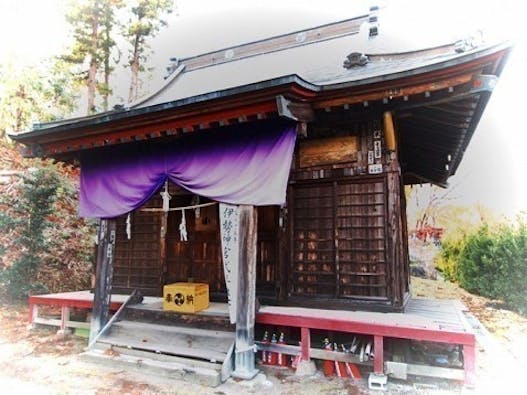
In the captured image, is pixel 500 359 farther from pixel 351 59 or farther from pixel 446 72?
pixel 351 59

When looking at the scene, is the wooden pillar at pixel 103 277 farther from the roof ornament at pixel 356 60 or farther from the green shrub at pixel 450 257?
the green shrub at pixel 450 257

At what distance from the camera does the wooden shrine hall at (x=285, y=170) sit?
410 centimetres

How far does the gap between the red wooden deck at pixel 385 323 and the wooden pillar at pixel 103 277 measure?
0.65m

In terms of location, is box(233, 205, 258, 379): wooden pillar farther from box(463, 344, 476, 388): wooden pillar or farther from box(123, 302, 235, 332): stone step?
box(463, 344, 476, 388): wooden pillar

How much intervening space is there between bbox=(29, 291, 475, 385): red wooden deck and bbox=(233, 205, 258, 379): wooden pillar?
0.58 metres

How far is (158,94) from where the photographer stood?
28.3ft

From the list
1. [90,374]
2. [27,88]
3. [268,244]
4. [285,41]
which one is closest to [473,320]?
[268,244]

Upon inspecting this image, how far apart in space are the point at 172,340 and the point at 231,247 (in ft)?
5.36

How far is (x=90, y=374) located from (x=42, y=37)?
12012mm

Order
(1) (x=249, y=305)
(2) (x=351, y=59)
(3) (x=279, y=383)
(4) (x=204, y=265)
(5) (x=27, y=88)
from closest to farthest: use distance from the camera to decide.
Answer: (3) (x=279, y=383) → (1) (x=249, y=305) → (2) (x=351, y=59) → (4) (x=204, y=265) → (5) (x=27, y=88)

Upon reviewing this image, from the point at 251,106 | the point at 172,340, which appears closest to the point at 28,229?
the point at 172,340

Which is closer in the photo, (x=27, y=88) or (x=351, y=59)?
(x=351, y=59)

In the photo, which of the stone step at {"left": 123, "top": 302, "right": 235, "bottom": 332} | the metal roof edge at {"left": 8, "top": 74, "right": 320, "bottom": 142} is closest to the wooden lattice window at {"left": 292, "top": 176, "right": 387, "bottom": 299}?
the stone step at {"left": 123, "top": 302, "right": 235, "bottom": 332}

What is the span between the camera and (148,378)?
4.19 metres
